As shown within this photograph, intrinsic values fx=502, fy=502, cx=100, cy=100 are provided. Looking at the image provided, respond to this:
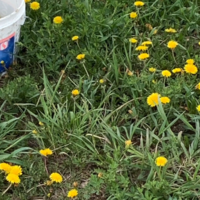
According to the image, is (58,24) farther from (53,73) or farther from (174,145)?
(174,145)

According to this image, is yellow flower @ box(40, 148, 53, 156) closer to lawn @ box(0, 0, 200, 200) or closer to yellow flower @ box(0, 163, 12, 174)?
lawn @ box(0, 0, 200, 200)

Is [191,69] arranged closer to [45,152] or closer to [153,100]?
[153,100]

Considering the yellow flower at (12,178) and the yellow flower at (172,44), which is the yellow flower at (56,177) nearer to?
the yellow flower at (12,178)

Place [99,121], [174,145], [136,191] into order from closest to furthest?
[136,191] < [174,145] < [99,121]

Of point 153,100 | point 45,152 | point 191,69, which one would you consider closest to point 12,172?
point 45,152

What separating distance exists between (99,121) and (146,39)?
0.64m

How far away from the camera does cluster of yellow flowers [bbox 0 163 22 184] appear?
1798 mm

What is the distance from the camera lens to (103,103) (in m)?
2.19

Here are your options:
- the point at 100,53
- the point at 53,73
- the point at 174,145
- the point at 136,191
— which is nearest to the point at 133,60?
the point at 100,53

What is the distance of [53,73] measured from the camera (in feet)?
7.91

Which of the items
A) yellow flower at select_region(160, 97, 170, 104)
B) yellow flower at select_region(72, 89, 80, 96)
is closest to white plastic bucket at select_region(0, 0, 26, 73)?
yellow flower at select_region(72, 89, 80, 96)

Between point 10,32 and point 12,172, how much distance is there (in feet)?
2.48

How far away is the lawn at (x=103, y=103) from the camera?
1.88 metres

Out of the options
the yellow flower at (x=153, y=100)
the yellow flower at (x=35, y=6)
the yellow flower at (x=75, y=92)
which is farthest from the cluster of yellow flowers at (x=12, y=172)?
the yellow flower at (x=35, y=6)
